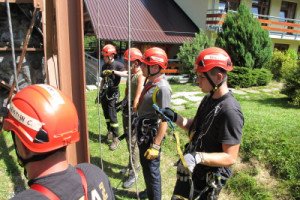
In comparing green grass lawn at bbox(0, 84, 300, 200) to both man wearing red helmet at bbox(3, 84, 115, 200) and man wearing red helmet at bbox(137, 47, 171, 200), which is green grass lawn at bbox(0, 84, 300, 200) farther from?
man wearing red helmet at bbox(3, 84, 115, 200)

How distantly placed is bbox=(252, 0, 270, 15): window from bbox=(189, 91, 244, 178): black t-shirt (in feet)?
58.5

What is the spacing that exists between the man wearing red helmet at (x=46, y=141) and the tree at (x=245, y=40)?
37.9 ft

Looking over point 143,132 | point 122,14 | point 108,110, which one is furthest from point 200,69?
point 122,14

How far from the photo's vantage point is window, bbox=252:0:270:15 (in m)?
17.2

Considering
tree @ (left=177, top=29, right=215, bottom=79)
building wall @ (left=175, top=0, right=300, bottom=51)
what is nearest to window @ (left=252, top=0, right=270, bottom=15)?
building wall @ (left=175, top=0, right=300, bottom=51)

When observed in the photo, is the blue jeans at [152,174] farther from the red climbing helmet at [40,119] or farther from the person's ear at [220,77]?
the red climbing helmet at [40,119]

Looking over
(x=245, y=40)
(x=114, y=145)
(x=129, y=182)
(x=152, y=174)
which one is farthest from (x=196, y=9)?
(x=152, y=174)

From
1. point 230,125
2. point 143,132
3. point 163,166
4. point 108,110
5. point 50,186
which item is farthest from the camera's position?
point 108,110

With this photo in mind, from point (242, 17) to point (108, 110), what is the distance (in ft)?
31.1

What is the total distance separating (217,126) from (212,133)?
3.8 inches

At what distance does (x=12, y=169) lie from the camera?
4355 mm

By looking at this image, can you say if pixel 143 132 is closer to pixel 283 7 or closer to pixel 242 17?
pixel 242 17

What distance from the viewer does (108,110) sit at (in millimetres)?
5320

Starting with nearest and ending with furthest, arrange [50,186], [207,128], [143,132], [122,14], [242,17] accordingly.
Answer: [50,186]
[207,128]
[143,132]
[242,17]
[122,14]
